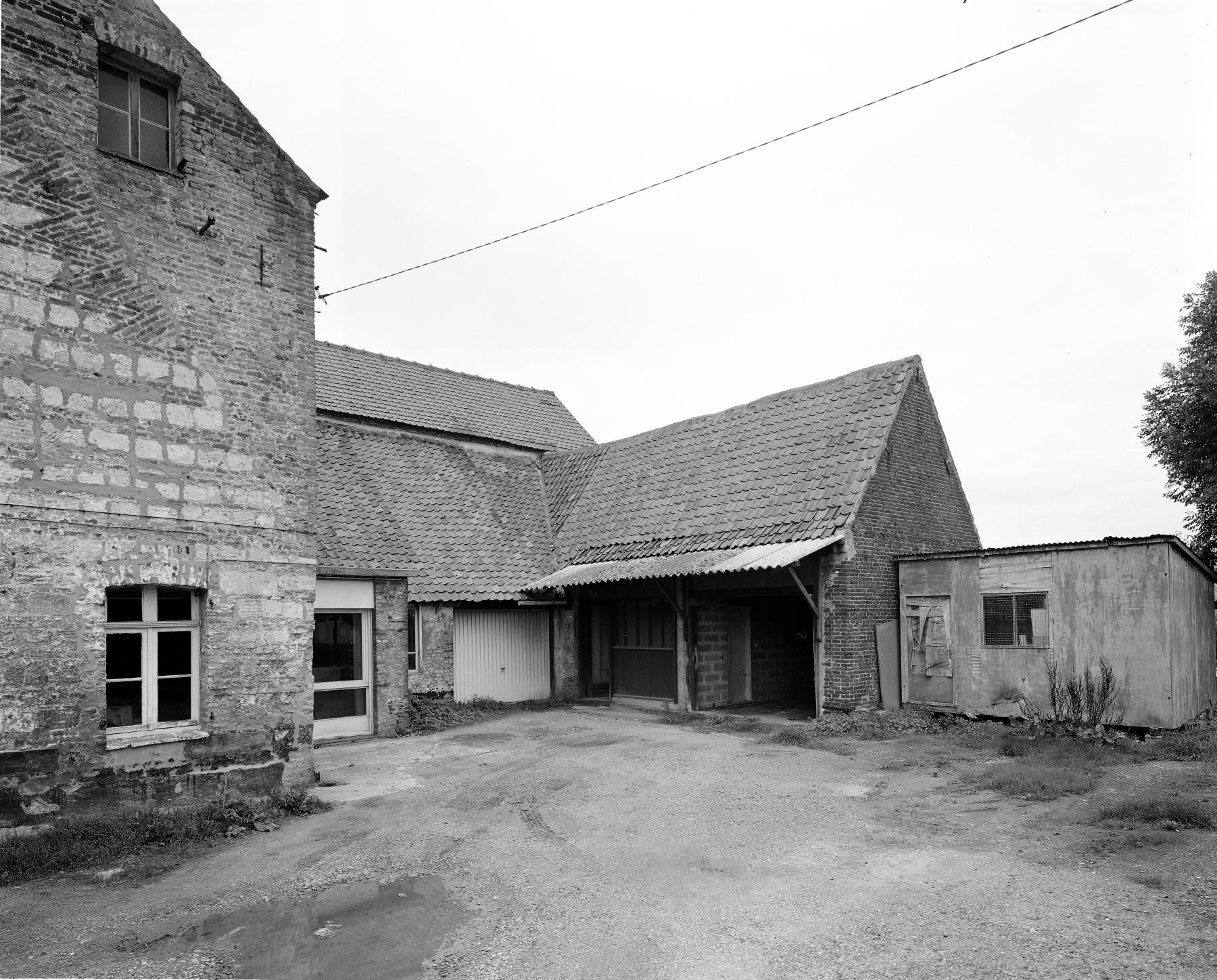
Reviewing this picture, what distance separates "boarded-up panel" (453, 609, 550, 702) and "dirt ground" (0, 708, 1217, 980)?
757 centimetres

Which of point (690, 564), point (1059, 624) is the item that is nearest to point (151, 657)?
point (690, 564)

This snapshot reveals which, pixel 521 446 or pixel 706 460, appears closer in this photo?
pixel 706 460

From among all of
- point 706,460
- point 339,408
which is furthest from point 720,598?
point 339,408

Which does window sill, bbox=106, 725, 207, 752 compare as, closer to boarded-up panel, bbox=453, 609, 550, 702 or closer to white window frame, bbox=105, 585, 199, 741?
white window frame, bbox=105, 585, 199, 741

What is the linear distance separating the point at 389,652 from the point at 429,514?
526cm

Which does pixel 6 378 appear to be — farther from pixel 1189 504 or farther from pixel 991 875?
pixel 1189 504

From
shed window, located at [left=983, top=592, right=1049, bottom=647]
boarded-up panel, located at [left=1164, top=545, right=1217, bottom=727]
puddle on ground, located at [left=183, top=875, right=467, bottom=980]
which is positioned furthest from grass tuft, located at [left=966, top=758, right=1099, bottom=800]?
puddle on ground, located at [left=183, top=875, right=467, bottom=980]

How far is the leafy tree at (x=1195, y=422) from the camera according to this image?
23250mm

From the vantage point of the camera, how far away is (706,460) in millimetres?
20531

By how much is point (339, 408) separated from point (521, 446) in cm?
551

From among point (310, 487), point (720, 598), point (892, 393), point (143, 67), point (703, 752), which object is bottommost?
point (703, 752)

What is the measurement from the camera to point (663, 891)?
23.5 ft

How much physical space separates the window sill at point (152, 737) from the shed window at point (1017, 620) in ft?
39.8

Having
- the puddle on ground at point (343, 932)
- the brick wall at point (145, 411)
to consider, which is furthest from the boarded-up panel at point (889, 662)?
A: the puddle on ground at point (343, 932)
